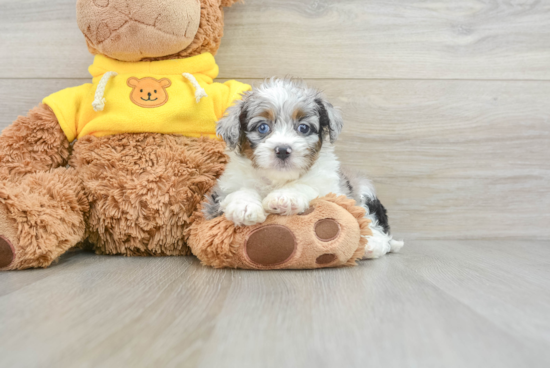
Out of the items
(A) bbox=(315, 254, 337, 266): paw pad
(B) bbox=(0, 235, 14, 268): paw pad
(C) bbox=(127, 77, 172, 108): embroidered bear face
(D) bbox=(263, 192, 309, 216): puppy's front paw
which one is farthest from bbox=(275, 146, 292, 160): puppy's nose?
(B) bbox=(0, 235, 14, 268): paw pad

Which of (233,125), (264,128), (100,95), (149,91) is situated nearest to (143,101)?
(149,91)

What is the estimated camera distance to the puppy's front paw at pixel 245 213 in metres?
1.48

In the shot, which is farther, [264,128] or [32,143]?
[32,143]

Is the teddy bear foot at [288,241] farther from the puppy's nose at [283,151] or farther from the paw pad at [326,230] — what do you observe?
the puppy's nose at [283,151]

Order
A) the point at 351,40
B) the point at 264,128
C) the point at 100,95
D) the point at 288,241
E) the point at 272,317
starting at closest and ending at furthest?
1. the point at 272,317
2. the point at 288,241
3. the point at 264,128
4. the point at 100,95
5. the point at 351,40

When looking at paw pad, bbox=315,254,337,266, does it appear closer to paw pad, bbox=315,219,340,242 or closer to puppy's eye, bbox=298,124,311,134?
paw pad, bbox=315,219,340,242

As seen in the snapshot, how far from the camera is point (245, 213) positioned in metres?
1.48

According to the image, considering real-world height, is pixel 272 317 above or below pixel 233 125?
below

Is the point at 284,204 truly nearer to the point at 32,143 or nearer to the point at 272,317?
the point at 272,317

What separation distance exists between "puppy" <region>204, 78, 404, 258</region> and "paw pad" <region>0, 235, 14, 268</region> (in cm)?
69

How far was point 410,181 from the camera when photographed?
2.33 m

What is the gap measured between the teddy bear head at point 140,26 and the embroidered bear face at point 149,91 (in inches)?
4.2

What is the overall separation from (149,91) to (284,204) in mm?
810

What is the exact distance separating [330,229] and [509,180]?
54.3 inches
